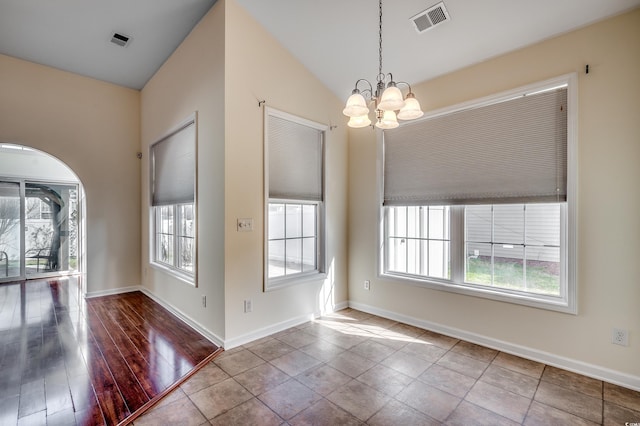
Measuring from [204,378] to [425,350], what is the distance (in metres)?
2.05

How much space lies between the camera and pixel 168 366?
2.66m

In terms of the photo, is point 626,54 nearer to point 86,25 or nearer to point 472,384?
point 472,384

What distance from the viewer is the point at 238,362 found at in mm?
2756

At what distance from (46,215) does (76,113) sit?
2830 millimetres

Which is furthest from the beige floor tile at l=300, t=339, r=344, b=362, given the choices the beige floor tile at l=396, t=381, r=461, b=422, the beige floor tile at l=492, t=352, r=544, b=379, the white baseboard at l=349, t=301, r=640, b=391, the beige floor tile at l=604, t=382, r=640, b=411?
the beige floor tile at l=604, t=382, r=640, b=411

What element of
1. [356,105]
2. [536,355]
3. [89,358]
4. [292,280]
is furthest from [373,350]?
[89,358]

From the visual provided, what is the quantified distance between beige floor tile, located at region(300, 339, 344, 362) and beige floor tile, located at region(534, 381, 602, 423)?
1618 millimetres

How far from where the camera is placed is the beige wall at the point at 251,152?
9.96 ft

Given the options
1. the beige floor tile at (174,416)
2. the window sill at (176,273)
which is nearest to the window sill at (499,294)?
the window sill at (176,273)

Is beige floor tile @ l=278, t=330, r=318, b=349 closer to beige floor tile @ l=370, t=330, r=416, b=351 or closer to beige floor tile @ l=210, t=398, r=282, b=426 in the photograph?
beige floor tile @ l=370, t=330, r=416, b=351

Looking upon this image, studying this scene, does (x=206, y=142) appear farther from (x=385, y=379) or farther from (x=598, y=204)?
(x=598, y=204)

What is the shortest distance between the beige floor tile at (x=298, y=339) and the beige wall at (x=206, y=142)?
2.22ft

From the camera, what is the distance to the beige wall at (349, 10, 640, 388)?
2381 mm

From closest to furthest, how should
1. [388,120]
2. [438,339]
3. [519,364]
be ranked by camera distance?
1. [388,120]
2. [519,364]
3. [438,339]
